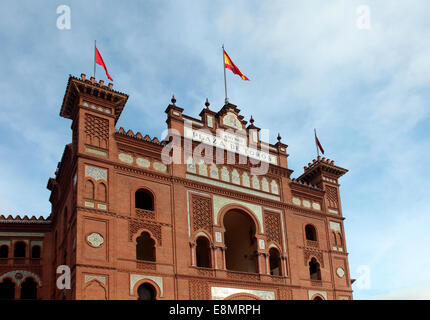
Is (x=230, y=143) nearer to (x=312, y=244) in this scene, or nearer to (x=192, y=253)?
→ (x=192, y=253)

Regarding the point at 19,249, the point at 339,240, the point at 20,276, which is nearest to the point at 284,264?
→ the point at 339,240

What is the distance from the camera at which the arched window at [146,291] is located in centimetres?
2492

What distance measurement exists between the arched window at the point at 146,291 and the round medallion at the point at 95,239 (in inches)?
115

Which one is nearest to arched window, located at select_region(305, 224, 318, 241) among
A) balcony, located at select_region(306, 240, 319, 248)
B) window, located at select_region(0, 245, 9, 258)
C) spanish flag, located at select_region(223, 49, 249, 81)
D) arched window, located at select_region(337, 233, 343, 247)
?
balcony, located at select_region(306, 240, 319, 248)

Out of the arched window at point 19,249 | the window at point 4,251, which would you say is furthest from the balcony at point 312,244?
the window at point 4,251

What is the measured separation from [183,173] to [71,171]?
587cm

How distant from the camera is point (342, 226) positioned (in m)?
35.0

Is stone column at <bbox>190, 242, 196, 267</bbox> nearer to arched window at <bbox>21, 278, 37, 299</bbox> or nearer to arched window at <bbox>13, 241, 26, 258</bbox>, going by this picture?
arched window at <bbox>21, 278, 37, 299</bbox>

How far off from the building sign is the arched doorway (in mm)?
3789

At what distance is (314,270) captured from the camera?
3331 centimetres

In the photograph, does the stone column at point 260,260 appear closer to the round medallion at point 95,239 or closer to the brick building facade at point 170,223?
the brick building facade at point 170,223

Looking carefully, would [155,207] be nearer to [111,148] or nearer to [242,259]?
[111,148]

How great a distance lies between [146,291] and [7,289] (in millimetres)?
Result: 8803

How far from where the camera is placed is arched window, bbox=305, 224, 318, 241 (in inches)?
1319
